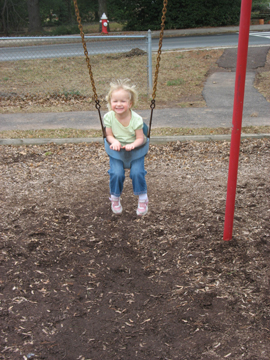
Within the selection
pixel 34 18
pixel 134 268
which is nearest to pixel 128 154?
A: pixel 134 268

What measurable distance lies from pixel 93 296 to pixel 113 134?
1.45 m

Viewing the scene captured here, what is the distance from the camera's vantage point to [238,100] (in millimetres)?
2658

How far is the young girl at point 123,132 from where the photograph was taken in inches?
123

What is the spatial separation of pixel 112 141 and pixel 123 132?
171mm

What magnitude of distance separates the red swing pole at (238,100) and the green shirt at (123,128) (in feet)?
2.83

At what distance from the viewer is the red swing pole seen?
250 centimetres

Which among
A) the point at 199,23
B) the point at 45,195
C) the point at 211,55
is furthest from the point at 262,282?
the point at 199,23

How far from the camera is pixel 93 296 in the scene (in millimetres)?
2666

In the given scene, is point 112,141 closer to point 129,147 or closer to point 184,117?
point 129,147

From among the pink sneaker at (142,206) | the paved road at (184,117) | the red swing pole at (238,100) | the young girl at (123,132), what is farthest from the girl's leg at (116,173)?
the paved road at (184,117)

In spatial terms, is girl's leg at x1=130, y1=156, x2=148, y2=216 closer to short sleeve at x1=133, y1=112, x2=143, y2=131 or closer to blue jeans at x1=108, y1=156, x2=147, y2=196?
blue jeans at x1=108, y1=156, x2=147, y2=196

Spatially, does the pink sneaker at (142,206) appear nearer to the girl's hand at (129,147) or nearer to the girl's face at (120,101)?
the girl's hand at (129,147)

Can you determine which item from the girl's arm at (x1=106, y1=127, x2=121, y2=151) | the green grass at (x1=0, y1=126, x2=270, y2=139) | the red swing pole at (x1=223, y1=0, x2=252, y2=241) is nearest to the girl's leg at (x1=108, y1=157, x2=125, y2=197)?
the girl's arm at (x1=106, y1=127, x2=121, y2=151)

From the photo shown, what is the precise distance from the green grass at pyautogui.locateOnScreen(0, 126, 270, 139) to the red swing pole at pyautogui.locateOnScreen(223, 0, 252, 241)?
2.87 meters
